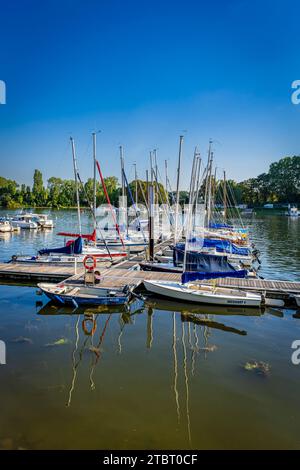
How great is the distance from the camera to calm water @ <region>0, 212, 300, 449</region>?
31.3ft

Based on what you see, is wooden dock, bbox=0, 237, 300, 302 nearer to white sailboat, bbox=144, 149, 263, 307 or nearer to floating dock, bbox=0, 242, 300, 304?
floating dock, bbox=0, 242, 300, 304

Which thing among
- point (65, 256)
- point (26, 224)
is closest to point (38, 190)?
point (26, 224)

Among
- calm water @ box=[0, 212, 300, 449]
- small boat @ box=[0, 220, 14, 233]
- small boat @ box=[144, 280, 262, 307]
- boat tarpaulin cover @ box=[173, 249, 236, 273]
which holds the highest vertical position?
small boat @ box=[0, 220, 14, 233]

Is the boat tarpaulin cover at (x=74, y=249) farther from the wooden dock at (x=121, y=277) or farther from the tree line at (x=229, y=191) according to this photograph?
the tree line at (x=229, y=191)

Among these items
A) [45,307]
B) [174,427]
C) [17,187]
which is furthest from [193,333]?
[17,187]

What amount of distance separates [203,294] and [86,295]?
7.24m

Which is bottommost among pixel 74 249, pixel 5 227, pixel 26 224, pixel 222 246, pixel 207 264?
pixel 207 264

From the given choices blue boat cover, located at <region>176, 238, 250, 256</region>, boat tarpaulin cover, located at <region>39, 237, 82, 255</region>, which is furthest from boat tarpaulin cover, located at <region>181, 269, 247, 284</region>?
blue boat cover, located at <region>176, 238, 250, 256</region>

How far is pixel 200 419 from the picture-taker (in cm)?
1025

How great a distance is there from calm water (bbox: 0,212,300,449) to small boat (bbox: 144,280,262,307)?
0.65 metres

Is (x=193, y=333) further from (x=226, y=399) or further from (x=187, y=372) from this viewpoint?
(x=226, y=399)

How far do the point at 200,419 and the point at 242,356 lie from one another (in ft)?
16.0

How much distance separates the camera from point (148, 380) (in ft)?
40.7

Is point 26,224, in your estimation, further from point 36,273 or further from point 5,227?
point 36,273
